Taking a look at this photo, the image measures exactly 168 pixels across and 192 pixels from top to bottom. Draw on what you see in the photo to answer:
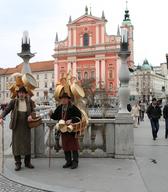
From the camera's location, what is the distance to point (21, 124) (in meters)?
7.58

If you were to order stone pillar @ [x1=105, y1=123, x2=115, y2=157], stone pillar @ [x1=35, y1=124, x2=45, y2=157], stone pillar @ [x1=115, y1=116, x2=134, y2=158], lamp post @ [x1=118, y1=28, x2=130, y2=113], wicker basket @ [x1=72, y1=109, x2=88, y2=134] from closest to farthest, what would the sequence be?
wicker basket @ [x1=72, y1=109, x2=88, y2=134] → stone pillar @ [x1=115, y1=116, x2=134, y2=158] → stone pillar @ [x1=105, y1=123, x2=115, y2=157] → stone pillar @ [x1=35, y1=124, x2=45, y2=157] → lamp post @ [x1=118, y1=28, x2=130, y2=113]

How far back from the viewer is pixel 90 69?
282ft

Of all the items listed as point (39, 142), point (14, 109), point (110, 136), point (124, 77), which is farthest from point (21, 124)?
point (124, 77)

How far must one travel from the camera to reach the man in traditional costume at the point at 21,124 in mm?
7516

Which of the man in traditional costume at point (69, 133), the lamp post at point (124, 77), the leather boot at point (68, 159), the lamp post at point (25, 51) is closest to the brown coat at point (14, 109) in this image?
the man in traditional costume at point (69, 133)

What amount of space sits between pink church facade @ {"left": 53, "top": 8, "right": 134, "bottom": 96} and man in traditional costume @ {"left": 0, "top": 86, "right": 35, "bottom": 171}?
245ft

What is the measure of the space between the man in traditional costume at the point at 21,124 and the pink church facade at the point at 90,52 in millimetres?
74669

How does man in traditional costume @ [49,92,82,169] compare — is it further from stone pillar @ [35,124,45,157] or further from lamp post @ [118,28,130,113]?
lamp post @ [118,28,130,113]

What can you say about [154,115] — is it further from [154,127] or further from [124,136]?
[124,136]

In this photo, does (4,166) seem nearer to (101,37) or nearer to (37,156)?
(37,156)

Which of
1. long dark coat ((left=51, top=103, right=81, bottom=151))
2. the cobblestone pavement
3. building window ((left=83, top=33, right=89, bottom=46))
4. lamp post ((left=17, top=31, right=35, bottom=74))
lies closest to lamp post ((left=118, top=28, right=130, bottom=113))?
long dark coat ((left=51, top=103, right=81, bottom=151))

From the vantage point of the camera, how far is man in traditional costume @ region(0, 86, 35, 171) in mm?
7516

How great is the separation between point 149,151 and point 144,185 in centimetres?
418

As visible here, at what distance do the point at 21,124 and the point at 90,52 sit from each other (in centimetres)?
7890
